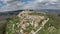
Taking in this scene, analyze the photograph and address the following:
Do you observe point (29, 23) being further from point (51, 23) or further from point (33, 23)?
point (51, 23)

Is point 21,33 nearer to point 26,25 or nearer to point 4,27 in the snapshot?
point 26,25

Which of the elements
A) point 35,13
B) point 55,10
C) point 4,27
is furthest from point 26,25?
point 55,10

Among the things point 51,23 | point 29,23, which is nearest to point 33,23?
point 29,23

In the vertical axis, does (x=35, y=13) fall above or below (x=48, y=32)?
above

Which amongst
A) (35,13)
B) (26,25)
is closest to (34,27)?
(26,25)

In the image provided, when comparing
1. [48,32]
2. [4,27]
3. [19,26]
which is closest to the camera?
[48,32]

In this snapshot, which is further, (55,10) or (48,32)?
(55,10)

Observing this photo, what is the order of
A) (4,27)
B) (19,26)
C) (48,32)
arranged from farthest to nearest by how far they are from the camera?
(4,27)
(19,26)
(48,32)
